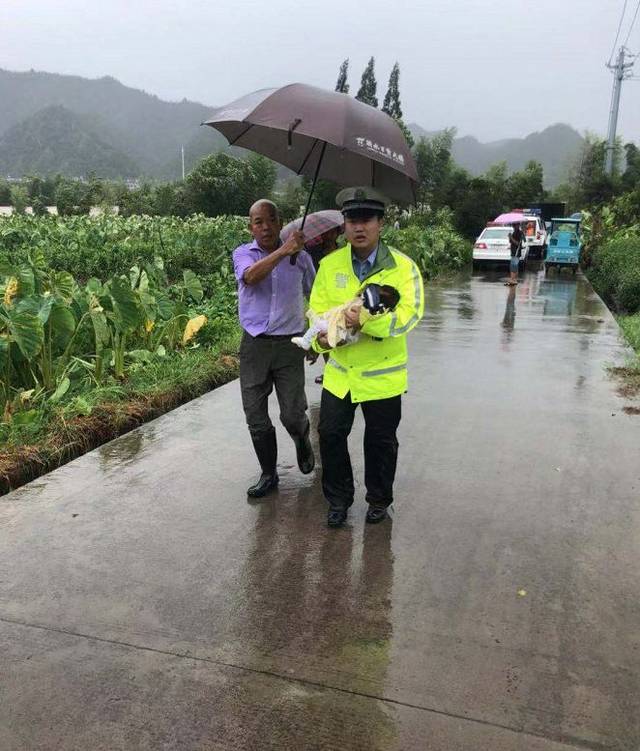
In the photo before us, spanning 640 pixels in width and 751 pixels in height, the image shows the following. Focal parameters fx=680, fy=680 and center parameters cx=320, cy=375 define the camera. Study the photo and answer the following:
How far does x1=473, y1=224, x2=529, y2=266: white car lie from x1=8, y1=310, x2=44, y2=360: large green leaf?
52.7ft

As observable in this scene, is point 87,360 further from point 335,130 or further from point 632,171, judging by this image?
point 632,171

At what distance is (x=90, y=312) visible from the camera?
5.47 metres

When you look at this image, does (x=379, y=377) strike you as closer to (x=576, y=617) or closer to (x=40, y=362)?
(x=576, y=617)

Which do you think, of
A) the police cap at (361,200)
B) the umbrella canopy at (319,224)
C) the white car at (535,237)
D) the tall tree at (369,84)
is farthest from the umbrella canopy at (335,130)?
the tall tree at (369,84)

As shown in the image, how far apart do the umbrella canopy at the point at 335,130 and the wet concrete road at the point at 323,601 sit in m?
1.77

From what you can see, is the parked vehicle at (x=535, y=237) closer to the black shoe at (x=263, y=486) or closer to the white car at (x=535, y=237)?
the white car at (x=535, y=237)

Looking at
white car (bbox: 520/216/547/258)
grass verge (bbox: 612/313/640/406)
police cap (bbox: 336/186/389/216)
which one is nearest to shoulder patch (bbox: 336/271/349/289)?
police cap (bbox: 336/186/389/216)

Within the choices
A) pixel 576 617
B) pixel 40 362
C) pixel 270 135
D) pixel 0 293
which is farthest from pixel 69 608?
pixel 0 293

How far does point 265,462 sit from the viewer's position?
→ 381 centimetres

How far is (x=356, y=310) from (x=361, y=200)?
49 centimetres

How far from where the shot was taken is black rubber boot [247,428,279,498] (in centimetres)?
373

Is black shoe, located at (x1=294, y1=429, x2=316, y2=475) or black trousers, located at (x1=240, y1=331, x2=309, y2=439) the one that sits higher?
black trousers, located at (x1=240, y1=331, x2=309, y2=439)

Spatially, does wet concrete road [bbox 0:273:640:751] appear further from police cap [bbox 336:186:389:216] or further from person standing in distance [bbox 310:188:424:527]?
police cap [bbox 336:186:389:216]

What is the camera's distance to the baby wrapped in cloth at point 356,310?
292cm
